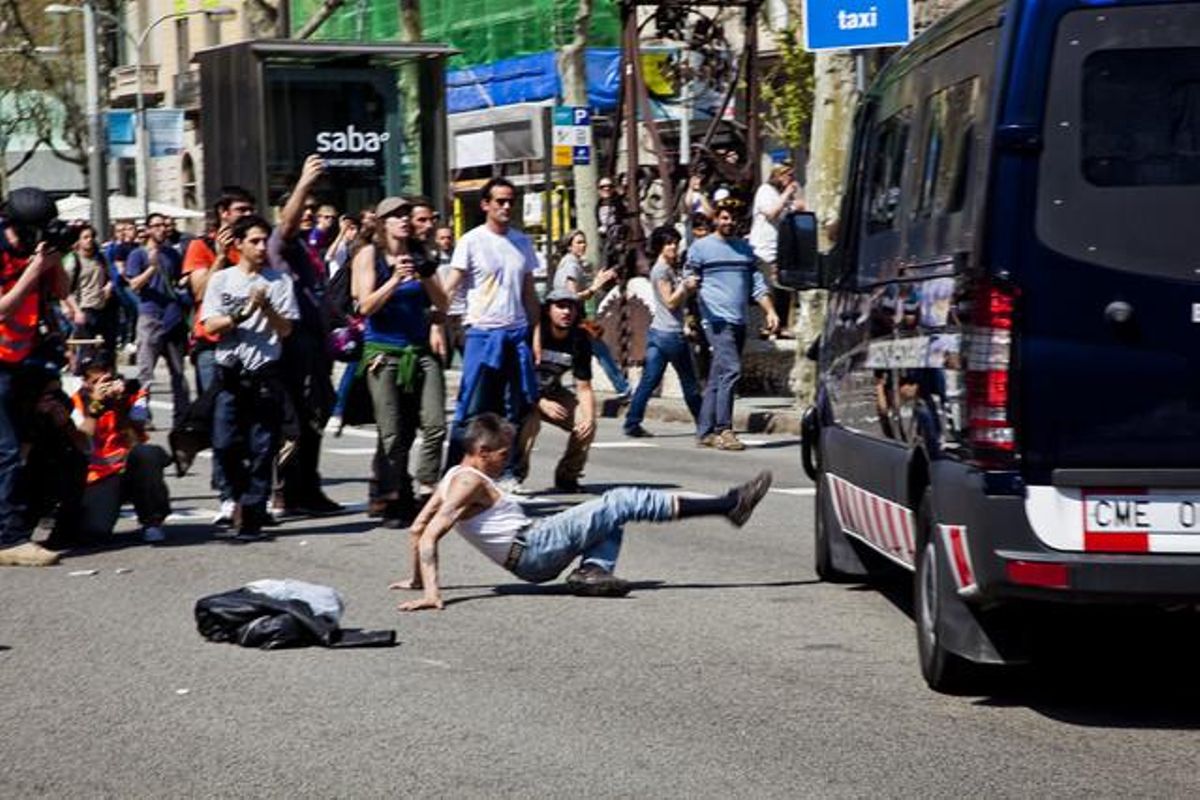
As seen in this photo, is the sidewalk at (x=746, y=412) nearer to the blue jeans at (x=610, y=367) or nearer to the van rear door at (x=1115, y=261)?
the blue jeans at (x=610, y=367)

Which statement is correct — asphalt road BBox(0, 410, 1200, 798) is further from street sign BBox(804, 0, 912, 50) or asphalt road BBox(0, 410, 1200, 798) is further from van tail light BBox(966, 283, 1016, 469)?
street sign BBox(804, 0, 912, 50)

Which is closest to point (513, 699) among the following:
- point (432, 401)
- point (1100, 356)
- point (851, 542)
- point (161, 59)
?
point (1100, 356)

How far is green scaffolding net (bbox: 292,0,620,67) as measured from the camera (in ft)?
181

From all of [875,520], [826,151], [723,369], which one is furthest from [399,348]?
[826,151]

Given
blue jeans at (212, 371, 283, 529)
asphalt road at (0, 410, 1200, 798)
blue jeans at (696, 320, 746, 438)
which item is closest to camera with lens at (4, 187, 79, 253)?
blue jeans at (212, 371, 283, 529)

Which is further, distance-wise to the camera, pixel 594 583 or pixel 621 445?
pixel 621 445

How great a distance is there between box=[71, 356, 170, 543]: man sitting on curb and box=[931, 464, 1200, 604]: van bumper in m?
7.07

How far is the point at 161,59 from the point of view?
7681 centimetres

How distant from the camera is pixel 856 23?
64.4 feet

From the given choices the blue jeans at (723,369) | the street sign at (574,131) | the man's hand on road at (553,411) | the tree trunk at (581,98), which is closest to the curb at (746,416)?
the blue jeans at (723,369)

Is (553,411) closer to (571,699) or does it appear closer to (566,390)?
(566,390)

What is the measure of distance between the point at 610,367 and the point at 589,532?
545 inches

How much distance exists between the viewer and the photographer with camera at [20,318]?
1309 centimetres

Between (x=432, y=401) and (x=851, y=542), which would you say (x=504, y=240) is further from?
(x=851, y=542)
